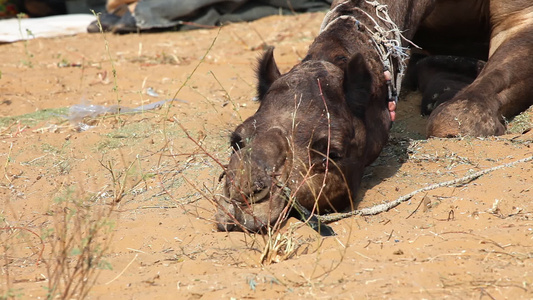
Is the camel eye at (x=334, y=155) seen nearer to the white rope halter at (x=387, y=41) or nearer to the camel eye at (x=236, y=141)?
the camel eye at (x=236, y=141)

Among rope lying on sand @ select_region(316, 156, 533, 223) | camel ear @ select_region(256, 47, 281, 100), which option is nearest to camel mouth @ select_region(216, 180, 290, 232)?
rope lying on sand @ select_region(316, 156, 533, 223)

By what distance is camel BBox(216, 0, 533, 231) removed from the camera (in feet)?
11.2

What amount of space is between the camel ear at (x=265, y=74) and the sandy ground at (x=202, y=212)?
64 centimetres

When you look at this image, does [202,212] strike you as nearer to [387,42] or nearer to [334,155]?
[334,155]

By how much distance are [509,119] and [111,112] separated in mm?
3132

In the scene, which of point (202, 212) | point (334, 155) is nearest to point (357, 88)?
point (334, 155)

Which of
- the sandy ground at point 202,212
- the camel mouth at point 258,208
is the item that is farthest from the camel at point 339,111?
the sandy ground at point 202,212

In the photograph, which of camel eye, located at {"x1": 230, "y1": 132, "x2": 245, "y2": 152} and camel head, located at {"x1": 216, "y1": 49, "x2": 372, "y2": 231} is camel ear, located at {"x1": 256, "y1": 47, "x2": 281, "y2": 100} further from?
camel eye, located at {"x1": 230, "y1": 132, "x2": 245, "y2": 152}

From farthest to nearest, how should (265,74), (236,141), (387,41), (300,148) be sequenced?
(387,41)
(265,74)
(236,141)
(300,148)

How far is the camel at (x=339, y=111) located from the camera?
134 inches

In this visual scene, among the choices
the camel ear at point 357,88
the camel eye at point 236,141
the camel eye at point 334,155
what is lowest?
the camel eye at point 334,155

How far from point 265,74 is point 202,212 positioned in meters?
0.86

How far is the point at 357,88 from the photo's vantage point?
12.7 feet

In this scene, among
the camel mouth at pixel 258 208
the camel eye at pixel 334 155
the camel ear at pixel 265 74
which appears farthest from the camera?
the camel ear at pixel 265 74
